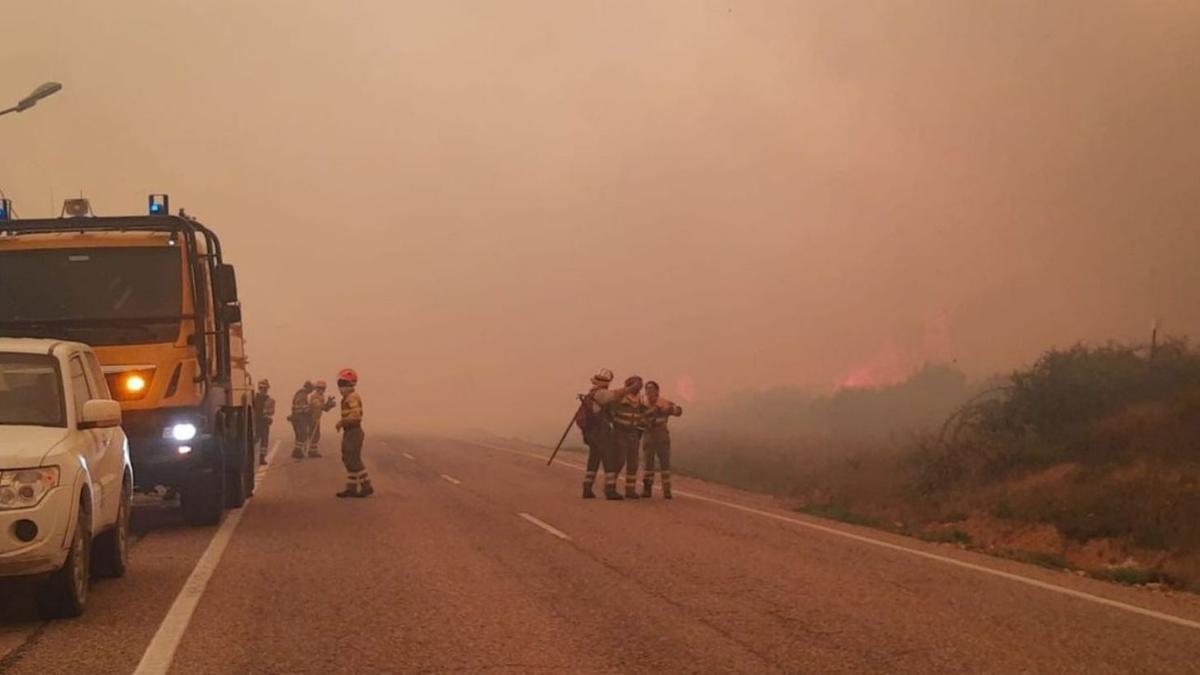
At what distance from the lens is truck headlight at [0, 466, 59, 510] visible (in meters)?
7.80

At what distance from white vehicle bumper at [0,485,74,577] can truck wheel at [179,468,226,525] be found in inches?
224

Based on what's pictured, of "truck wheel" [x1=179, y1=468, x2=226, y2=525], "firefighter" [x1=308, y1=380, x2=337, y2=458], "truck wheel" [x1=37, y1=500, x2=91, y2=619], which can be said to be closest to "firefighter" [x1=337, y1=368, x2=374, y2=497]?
"truck wheel" [x1=179, y1=468, x2=226, y2=525]

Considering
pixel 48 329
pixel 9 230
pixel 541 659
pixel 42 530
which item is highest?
pixel 9 230

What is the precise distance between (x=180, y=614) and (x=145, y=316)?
18.5 feet

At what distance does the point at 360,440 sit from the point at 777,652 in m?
11.3

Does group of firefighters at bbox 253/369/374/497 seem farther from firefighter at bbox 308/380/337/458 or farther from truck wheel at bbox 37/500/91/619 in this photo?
truck wheel at bbox 37/500/91/619

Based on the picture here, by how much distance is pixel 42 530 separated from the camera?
7867 mm

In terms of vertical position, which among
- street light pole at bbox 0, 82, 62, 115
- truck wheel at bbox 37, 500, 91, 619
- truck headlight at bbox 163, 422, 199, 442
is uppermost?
street light pole at bbox 0, 82, 62, 115

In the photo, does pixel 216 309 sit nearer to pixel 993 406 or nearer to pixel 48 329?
pixel 48 329

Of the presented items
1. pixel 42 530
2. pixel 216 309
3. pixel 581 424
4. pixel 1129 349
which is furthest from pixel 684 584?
pixel 1129 349

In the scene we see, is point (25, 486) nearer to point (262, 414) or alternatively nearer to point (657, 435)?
point (657, 435)

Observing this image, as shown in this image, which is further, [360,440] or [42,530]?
[360,440]

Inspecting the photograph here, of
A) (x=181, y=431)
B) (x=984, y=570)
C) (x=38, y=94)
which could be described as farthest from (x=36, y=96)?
(x=984, y=570)

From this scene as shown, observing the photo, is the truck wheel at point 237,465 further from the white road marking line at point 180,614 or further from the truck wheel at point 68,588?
the truck wheel at point 68,588
